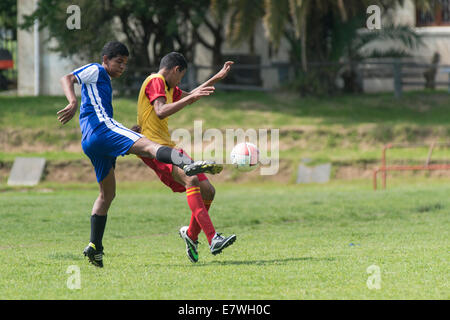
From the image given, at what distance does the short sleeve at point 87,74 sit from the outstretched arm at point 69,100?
52 millimetres

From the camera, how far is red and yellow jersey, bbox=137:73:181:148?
8492 mm

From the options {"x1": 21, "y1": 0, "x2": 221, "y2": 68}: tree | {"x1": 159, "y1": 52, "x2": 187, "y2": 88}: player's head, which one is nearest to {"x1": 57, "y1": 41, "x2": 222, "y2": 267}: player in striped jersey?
{"x1": 159, "y1": 52, "x2": 187, "y2": 88}: player's head

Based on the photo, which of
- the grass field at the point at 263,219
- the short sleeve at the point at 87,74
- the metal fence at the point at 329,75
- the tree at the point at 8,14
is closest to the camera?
the grass field at the point at 263,219

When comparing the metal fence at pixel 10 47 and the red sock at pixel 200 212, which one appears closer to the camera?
the red sock at pixel 200 212

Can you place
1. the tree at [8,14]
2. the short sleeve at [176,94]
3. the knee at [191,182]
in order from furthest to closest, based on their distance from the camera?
the tree at [8,14]
the short sleeve at [176,94]
the knee at [191,182]

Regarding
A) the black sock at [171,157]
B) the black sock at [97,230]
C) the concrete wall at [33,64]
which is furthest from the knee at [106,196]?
the concrete wall at [33,64]

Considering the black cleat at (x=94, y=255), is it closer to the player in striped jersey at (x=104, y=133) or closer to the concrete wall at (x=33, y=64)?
the player in striped jersey at (x=104, y=133)

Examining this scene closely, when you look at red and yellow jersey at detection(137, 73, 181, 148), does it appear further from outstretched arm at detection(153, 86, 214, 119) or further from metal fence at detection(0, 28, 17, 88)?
metal fence at detection(0, 28, 17, 88)

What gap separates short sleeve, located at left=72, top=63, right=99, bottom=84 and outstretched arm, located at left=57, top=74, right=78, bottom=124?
2.0 inches

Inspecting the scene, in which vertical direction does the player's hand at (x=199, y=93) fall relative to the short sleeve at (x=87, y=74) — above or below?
below

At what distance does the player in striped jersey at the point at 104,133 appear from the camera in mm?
7887
